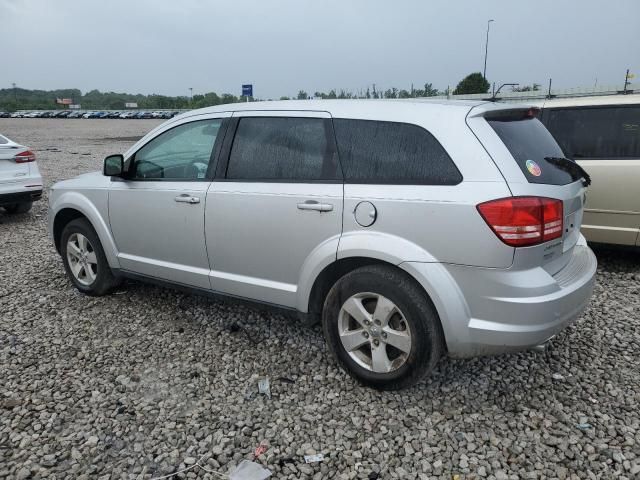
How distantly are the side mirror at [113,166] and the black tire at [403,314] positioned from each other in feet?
7.00

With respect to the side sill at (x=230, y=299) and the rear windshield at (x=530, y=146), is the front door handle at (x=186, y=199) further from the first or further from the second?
the rear windshield at (x=530, y=146)

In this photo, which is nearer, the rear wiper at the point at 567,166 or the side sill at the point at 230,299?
the rear wiper at the point at 567,166

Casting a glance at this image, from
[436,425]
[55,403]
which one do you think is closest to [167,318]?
[55,403]

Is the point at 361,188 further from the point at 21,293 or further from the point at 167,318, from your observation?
the point at 21,293

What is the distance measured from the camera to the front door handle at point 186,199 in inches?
141

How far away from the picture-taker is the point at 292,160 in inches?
128

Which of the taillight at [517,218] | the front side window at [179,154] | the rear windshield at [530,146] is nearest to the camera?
the taillight at [517,218]

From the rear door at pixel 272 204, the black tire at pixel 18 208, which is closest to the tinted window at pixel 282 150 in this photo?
the rear door at pixel 272 204

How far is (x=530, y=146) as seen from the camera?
9.44 feet

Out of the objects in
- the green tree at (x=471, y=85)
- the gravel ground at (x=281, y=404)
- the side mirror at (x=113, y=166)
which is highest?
the green tree at (x=471, y=85)

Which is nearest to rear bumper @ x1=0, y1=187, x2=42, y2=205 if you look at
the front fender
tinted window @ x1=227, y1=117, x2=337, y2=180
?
the front fender

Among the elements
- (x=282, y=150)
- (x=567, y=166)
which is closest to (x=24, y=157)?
(x=282, y=150)

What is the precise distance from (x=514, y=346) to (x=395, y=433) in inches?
31.3

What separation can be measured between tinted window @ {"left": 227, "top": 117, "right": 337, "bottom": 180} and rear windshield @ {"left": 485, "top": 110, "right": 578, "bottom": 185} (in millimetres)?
997
